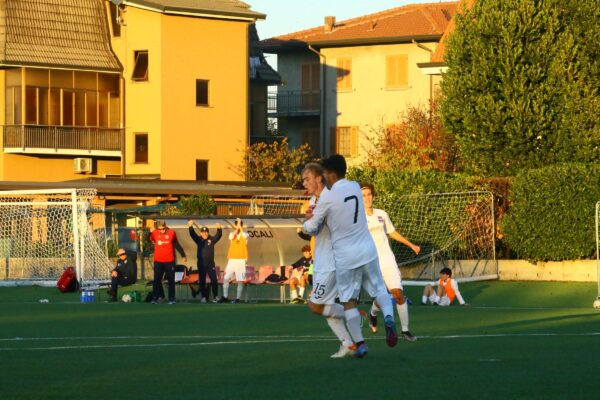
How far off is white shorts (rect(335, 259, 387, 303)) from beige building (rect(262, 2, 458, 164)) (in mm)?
51694

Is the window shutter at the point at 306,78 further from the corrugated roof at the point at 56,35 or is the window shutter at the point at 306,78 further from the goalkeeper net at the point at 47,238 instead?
the goalkeeper net at the point at 47,238

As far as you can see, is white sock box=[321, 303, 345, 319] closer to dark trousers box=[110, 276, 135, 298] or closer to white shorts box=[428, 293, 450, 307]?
white shorts box=[428, 293, 450, 307]

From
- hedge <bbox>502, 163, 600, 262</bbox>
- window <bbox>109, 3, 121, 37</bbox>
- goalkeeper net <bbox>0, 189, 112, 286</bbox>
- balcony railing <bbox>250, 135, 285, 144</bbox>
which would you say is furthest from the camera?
balcony railing <bbox>250, 135, 285, 144</bbox>

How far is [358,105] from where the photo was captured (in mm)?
71562

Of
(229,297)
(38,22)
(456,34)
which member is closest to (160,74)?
(38,22)

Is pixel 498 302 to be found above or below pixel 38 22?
below

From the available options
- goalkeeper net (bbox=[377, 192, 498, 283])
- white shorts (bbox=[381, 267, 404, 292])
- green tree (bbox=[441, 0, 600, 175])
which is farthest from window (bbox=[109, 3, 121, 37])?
white shorts (bbox=[381, 267, 404, 292])

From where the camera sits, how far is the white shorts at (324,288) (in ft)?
46.1

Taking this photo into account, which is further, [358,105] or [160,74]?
[358,105]

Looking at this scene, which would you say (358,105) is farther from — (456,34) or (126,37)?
(456,34)

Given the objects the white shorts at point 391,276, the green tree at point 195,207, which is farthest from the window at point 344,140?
the white shorts at point 391,276

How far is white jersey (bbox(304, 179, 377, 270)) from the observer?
45.6 ft

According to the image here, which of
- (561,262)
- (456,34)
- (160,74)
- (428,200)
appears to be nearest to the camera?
(561,262)

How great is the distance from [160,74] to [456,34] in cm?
2357
